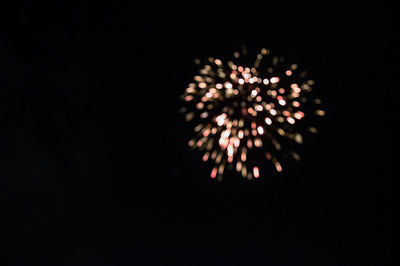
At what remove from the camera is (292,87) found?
6.96 m

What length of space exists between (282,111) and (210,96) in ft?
5.44

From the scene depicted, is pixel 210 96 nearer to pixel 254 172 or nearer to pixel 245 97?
pixel 245 97

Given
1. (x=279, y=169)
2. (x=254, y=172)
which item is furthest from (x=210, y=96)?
(x=279, y=169)

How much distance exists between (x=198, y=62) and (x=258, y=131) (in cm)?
222

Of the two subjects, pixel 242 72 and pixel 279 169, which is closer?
pixel 242 72

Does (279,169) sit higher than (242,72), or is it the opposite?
(242,72)

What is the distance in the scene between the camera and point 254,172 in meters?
7.42

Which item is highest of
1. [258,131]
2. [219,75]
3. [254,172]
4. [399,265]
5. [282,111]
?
[219,75]

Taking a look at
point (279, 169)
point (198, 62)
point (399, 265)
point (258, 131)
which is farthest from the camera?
point (399, 265)

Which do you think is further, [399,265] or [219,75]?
[399,265]

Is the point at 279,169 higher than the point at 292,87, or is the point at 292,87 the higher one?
the point at 292,87

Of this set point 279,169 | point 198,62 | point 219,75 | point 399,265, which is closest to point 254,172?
point 279,169

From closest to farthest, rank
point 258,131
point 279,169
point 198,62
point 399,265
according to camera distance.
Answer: point 258,131 → point 198,62 → point 279,169 → point 399,265

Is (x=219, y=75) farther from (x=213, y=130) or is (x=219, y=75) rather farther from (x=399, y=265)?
(x=399, y=265)
